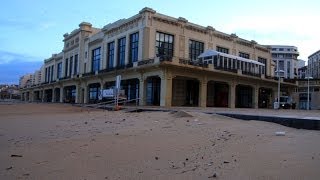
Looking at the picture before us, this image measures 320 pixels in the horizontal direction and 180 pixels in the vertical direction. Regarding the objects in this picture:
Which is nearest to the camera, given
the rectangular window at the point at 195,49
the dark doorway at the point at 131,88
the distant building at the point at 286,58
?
the dark doorway at the point at 131,88

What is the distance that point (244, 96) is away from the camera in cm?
6266

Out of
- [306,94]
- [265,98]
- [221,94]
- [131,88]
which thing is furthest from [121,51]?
[306,94]

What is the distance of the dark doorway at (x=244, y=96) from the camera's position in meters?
61.6

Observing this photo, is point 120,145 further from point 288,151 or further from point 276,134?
point 276,134

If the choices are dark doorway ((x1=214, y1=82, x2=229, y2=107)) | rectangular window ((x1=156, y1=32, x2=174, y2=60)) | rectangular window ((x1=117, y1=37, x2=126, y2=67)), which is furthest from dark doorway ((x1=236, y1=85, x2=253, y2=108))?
rectangular window ((x1=117, y1=37, x2=126, y2=67))

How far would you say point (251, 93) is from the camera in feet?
204

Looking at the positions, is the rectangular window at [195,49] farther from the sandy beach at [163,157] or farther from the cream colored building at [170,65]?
the sandy beach at [163,157]

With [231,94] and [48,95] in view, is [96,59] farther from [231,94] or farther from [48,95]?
[48,95]

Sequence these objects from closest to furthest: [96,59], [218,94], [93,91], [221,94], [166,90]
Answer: [166,90], [218,94], [221,94], [93,91], [96,59]

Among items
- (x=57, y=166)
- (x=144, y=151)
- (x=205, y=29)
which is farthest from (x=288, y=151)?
(x=205, y=29)

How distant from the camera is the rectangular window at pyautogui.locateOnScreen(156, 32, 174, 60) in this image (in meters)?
50.2

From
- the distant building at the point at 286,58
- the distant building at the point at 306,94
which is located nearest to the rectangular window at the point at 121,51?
the distant building at the point at 306,94

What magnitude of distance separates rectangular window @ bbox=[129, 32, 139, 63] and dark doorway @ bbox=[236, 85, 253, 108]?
18.8m

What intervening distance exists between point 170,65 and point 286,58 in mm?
110299
